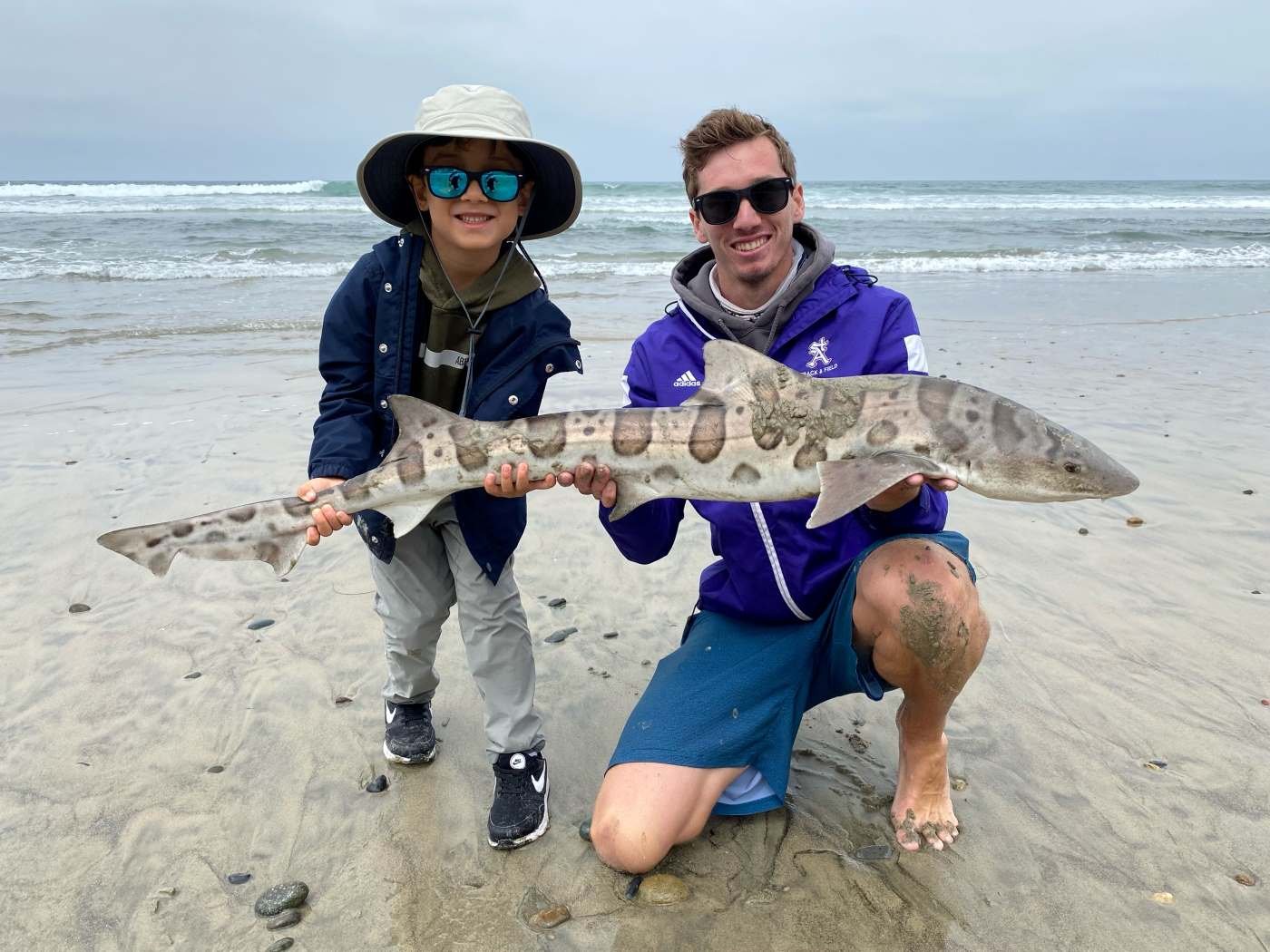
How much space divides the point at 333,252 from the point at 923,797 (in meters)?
23.8

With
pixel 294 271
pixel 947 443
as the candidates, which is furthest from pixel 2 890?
pixel 294 271

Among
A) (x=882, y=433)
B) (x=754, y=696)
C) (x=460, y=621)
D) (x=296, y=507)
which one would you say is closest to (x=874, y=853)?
(x=754, y=696)

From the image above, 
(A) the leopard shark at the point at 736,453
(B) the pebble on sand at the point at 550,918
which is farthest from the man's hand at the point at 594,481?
(B) the pebble on sand at the point at 550,918

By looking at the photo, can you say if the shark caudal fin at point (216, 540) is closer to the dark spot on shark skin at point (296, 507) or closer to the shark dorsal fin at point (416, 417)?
the dark spot on shark skin at point (296, 507)

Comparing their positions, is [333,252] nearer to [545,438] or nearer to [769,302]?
[769,302]

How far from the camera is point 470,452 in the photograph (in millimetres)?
3637

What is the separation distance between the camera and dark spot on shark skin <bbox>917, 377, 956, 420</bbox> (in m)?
3.34

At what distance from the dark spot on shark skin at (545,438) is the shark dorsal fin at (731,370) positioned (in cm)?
59

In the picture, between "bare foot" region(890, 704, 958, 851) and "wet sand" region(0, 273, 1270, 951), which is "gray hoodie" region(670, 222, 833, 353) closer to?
"bare foot" region(890, 704, 958, 851)

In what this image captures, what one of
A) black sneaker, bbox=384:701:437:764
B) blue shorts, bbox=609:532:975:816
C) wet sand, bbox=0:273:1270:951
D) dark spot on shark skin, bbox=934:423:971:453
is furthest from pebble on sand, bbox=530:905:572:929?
dark spot on shark skin, bbox=934:423:971:453

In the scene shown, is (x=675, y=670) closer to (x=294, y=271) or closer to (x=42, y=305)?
(x=42, y=305)

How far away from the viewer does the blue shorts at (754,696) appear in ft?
12.4

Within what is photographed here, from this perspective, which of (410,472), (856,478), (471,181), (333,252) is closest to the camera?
(856,478)

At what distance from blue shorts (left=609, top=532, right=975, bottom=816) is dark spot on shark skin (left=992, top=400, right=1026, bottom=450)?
649 millimetres
